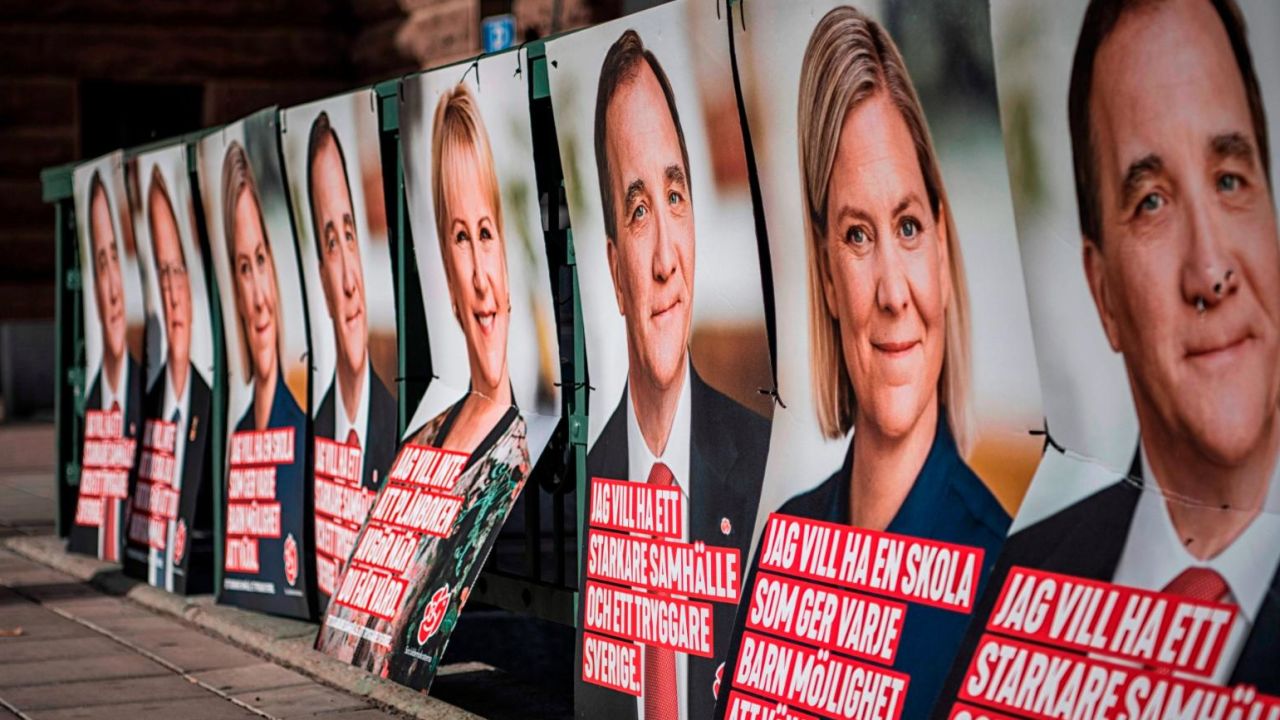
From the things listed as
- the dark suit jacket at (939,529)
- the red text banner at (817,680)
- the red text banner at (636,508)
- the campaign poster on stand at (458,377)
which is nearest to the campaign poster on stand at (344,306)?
the campaign poster on stand at (458,377)

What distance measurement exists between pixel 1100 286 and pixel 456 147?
3.24m

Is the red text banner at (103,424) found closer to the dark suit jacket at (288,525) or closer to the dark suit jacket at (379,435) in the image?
the dark suit jacket at (288,525)

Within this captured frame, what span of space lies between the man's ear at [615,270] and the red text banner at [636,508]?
0.51m

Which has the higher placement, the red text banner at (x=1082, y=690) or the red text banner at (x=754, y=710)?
the red text banner at (x=1082, y=690)

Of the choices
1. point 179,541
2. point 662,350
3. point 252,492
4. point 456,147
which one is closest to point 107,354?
point 179,541

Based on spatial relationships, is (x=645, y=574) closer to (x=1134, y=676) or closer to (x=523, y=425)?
(x=523, y=425)

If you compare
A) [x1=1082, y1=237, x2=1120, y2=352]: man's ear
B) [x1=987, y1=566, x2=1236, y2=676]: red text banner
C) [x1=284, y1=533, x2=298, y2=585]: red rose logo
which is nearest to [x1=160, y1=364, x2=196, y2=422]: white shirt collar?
[x1=284, y1=533, x2=298, y2=585]: red rose logo

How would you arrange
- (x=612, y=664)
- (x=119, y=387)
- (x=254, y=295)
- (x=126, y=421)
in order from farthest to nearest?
(x=119, y=387)
(x=126, y=421)
(x=254, y=295)
(x=612, y=664)

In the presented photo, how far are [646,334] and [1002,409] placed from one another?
1600 millimetres

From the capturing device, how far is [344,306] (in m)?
7.88

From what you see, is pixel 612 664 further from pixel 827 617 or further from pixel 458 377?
pixel 458 377

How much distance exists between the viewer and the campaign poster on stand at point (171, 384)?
30.6ft

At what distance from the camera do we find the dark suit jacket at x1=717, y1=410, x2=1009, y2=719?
439 centimetres

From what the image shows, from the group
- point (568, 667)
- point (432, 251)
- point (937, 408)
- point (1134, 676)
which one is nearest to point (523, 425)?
point (432, 251)
